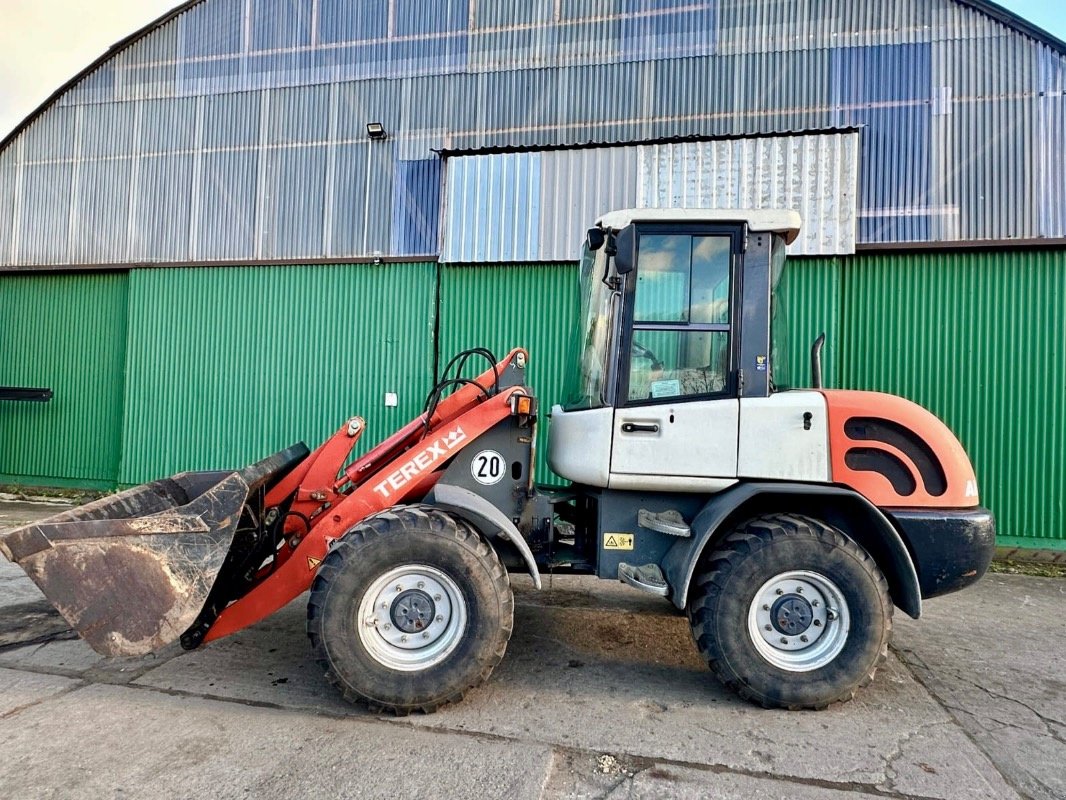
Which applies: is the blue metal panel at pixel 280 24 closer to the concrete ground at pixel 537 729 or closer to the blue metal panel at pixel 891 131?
the blue metal panel at pixel 891 131

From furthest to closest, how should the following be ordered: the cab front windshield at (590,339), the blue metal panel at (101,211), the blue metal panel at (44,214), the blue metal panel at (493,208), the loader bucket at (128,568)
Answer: the blue metal panel at (44,214)
the blue metal panel at (101,211)
the blue metal panel at (493,208)
the cab front windshield at (590,339)
the loader bucket at (128,568)

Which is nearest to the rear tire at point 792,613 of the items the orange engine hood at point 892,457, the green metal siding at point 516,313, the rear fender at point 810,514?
the rear fender at point 810,514

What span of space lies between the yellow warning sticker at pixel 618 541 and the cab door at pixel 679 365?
0.35 meters

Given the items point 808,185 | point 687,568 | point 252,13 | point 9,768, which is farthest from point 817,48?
point 9,768

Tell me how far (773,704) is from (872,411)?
1797 mm

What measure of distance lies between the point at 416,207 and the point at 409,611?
280 inches

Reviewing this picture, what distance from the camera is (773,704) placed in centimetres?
349

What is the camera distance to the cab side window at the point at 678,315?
3729 mm

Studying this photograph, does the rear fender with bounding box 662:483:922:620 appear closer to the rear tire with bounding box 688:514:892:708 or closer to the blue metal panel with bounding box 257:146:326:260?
the rear tire with bounding box 688:514:892:708

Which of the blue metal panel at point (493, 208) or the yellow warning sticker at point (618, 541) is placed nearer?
the yellow warning sticker at point (618, 541)

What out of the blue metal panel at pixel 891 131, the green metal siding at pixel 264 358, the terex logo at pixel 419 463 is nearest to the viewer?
the terex logo at pixel 419 463

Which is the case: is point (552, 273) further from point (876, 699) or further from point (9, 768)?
point (9, 768)

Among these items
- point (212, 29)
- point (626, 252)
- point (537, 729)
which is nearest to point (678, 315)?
point (626, 252)

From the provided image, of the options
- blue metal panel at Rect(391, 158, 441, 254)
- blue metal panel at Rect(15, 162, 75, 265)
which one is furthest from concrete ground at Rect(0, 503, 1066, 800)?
blue metal panel at Rect(15, 162, 75, 265)
